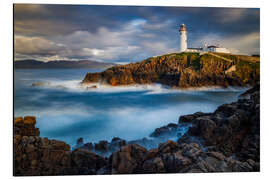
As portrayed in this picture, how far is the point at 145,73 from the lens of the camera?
329 cm

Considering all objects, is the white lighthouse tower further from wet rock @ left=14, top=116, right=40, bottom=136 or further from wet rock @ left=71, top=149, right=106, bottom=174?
wet rock @ left=14, top=116, right=40, bottom=136

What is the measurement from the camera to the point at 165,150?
8.55 feet

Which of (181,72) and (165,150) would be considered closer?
(165,150)

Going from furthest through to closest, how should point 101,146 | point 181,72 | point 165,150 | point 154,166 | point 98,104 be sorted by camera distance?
point 181,72 < point 98,104 < point 101,146 < point 165,150 < point 154,166

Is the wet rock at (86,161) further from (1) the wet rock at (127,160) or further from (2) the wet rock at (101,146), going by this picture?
(1) the wet rock at (127,160)

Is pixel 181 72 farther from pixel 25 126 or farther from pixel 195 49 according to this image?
pixel 25 126

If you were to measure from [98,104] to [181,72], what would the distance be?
174 centimetres

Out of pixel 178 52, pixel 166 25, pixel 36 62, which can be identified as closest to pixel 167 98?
pixel 178 52

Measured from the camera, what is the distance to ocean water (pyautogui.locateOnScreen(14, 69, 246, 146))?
9.29 ft

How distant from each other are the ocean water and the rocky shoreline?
14cm

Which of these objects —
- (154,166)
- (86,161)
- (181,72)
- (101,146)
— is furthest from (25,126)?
(181,72)

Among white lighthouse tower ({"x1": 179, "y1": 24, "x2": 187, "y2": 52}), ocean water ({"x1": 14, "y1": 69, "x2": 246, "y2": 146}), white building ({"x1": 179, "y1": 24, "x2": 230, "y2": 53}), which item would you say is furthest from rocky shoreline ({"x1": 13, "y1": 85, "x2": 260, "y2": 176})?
white lighthouse tower ({"x1": 179, "y1": 24, "x2": 187, "y2": 52})

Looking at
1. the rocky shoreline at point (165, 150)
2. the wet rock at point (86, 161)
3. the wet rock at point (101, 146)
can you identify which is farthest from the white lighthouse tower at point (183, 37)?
the wet rock at point (86, 161)

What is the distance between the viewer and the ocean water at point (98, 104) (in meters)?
2.83
